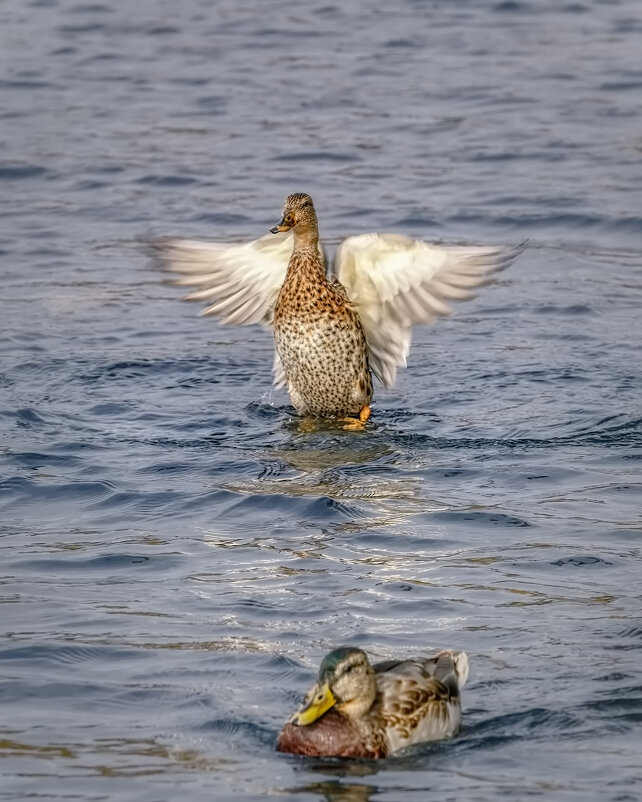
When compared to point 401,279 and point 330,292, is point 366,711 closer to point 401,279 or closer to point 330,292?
point 401,279

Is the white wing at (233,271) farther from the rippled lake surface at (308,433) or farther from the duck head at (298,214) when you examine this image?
the rippled lake surface at (308,433)

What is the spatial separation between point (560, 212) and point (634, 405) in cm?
543

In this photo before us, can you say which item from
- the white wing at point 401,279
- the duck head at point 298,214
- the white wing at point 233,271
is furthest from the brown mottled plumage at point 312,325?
the white wing at point 233,271

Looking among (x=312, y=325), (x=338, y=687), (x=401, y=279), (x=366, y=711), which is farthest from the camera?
(x=312, y=325)

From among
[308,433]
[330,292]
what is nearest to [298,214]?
[330,292]

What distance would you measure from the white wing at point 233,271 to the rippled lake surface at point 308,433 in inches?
16.2

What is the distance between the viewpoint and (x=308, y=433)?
1080cm

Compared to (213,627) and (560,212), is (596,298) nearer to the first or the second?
(560,212)

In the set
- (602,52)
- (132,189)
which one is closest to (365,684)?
(132,189)

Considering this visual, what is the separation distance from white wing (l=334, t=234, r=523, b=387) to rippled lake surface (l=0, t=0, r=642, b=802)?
587 millimetres

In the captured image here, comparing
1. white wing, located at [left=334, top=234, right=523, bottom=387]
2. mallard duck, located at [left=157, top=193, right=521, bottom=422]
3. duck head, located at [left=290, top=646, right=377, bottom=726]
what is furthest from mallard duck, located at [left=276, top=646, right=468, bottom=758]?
mallard duck, located at [left=157, top=193, right=521, bottom=422]

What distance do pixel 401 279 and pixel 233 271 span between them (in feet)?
4.02

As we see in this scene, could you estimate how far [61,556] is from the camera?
8.27 meters

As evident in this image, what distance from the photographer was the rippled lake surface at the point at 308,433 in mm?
6469
